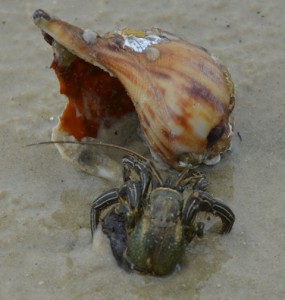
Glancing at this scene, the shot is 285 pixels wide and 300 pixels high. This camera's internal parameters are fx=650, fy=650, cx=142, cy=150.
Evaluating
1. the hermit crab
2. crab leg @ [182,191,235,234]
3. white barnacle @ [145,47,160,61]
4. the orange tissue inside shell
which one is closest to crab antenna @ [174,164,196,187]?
the hermit crab

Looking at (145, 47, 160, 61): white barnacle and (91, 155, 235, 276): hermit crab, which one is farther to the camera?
(145, 47, 160, 61): white barnacle

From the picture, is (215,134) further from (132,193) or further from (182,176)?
(132,193)

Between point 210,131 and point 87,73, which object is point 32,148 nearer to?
point 87,73

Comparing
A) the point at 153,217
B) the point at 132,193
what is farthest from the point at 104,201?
the point at 153,217

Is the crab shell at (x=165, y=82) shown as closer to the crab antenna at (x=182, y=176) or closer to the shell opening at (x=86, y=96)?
the shell opening at (x=86, y=96)

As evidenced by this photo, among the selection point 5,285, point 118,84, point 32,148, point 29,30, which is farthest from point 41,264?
point 29,30

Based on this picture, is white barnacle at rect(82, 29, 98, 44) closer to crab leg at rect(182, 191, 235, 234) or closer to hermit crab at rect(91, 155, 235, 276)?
hermit crab at rect(91, 155, 235, 276)

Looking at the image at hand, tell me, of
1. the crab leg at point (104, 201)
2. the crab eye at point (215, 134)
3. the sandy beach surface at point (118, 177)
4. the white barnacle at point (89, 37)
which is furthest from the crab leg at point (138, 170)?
the white barnacle at point (89, 37)
